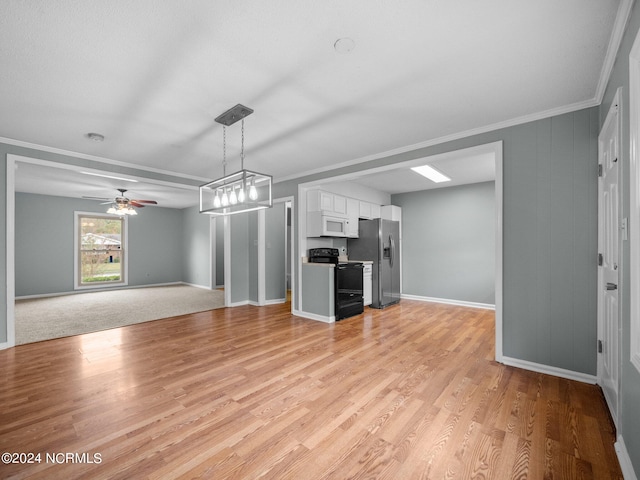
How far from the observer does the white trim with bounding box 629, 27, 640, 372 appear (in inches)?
56.3

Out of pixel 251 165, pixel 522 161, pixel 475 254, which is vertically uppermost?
pixel 251 165

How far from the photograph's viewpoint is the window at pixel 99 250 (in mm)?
7812

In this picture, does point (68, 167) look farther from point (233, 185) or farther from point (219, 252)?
point (219, 252)

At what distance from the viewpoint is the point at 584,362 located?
2625 millimetres

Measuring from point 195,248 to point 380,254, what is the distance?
6218 millimetres

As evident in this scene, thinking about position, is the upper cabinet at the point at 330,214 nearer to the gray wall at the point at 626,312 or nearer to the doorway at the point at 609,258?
the doorway at the point at 609,258

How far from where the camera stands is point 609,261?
226 cm

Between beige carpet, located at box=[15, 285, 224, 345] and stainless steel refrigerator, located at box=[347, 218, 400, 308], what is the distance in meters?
3.22

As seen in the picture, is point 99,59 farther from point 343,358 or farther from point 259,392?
point 343,358

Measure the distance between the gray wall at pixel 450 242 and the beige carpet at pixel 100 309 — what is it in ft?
14.7

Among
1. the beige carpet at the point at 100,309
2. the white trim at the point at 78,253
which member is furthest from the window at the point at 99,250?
the beige carpet at the point at 100,309

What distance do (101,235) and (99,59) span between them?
789 cm

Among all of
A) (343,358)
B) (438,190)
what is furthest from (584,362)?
(438,190)

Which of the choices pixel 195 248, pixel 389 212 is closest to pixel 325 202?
pixel 389 212
